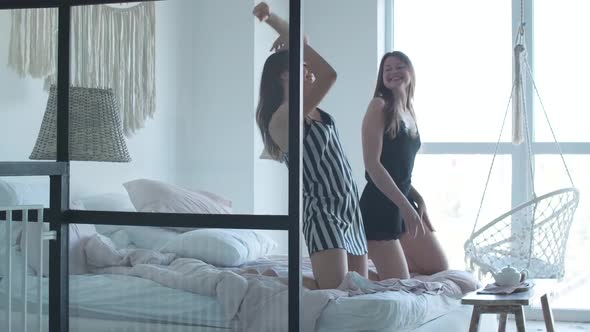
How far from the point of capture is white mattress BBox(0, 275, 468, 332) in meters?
2.46

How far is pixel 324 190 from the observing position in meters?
2.67

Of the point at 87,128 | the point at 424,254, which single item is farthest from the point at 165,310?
the point at 424,254

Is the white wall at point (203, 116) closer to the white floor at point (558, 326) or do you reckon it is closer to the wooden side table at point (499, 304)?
the wooden side table at point (499, 304)

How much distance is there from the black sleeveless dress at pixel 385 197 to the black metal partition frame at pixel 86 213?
36.2 inches

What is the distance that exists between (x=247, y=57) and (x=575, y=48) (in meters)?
3.60

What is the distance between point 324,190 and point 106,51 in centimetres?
80

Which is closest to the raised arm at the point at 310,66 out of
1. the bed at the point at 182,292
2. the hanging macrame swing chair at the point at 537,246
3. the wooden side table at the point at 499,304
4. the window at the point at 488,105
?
the bed at the point at 182,292

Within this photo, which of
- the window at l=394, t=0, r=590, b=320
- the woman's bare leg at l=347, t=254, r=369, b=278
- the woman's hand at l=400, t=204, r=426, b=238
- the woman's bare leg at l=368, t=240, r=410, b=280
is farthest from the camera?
the window at l=394, t=0, r=590, b=320

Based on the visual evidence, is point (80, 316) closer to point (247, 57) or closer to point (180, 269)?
point (180, 269)

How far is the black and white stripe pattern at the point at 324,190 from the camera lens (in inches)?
102

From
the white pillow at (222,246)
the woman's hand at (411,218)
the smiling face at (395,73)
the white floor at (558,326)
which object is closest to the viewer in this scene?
the white pillow at (222,246)

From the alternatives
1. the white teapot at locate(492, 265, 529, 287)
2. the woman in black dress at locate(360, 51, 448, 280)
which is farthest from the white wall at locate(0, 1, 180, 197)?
the white teapot at locate(492, 265, 529, 287)

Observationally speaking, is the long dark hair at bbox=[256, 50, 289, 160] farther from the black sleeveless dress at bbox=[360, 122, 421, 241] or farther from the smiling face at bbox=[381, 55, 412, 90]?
the smiling face at bbox=[381, 55, 412, 90]

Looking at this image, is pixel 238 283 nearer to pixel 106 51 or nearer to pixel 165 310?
pixel 165 310
